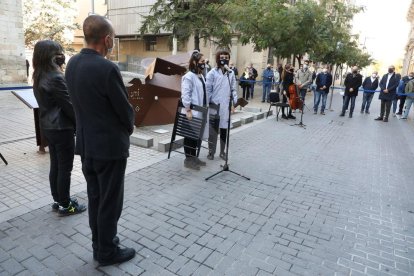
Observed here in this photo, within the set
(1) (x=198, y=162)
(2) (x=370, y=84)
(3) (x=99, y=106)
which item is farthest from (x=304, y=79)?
(3) (x=99, y=106)

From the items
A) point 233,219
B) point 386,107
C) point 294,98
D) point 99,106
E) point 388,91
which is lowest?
point 233,219

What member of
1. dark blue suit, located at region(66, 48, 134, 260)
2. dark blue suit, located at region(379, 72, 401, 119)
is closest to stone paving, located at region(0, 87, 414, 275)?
dark blue suit, located at region(66, 48, 134, 260)

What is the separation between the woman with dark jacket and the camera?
11.6ft

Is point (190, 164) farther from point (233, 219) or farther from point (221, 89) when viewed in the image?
point (233, 219)

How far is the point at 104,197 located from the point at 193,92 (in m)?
3.03

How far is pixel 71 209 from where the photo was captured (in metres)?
3.83

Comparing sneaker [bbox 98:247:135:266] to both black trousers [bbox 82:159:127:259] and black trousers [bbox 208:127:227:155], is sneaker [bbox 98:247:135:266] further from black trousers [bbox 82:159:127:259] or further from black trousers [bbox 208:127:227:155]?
black trousers [bbox 208:127:227:155]

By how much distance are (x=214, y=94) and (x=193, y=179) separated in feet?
5.33

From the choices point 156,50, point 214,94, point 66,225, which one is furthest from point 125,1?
point 66,225

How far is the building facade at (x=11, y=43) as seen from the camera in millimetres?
16641

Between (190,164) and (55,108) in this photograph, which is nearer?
(55,108)

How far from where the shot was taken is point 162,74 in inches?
343

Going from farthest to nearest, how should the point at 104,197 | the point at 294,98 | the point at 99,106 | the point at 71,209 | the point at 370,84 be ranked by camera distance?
1. the point at 370,84
2. the point at 294,98
3. the point at 71,209
4. the point at 104,197
5. the point at 99,106

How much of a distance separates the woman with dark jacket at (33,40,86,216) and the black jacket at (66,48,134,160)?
0.94 meters
